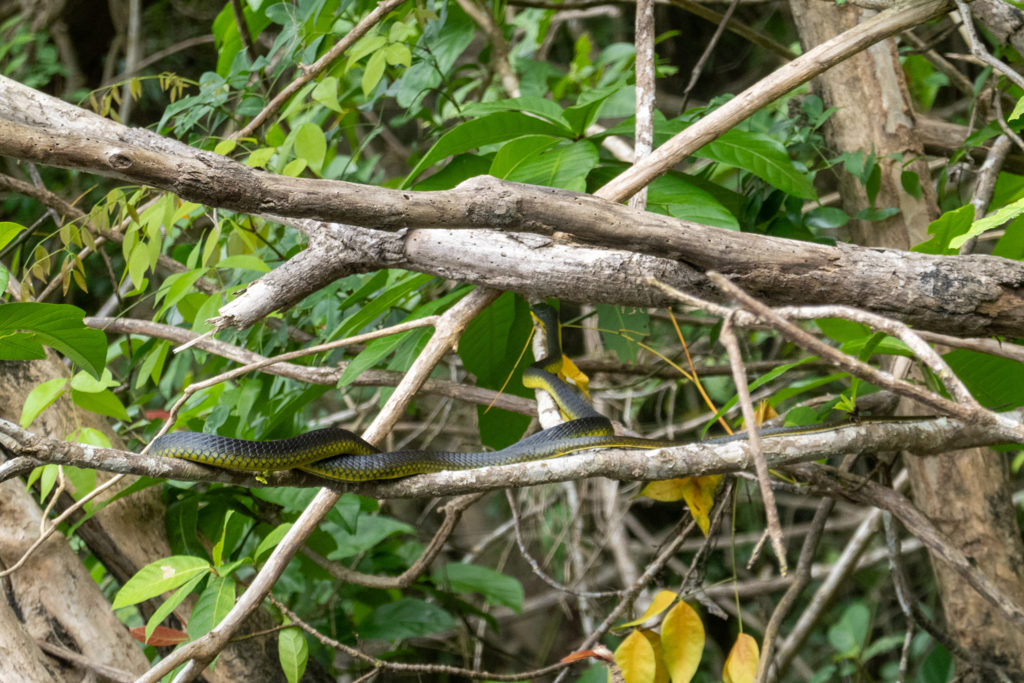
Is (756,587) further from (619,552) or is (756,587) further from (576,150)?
(576,150)

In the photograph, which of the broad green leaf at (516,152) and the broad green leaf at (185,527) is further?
the broad green leaf at (185,527)

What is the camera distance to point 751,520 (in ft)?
15.6

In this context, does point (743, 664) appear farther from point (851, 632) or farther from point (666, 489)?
point (851, 632)

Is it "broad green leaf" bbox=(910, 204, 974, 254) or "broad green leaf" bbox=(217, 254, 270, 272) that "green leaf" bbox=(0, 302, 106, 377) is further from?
"broad green leaf" bbox=(910, 204, 974, 254)

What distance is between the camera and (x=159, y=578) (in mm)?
2178

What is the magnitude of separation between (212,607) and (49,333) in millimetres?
888

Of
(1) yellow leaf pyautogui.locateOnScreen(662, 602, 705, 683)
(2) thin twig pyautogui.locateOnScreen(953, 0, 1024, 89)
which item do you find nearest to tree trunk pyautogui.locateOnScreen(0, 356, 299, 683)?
(1) yellow leaf pyautogui.locateOnScreen(662, 602, 705, 683)

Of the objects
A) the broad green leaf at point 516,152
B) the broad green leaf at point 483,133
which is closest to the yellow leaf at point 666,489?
the broad green leaf at point 516,152

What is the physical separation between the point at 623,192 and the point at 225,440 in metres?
1.05

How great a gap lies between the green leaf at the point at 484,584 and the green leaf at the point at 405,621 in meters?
0.28

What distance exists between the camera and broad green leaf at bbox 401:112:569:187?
221cm

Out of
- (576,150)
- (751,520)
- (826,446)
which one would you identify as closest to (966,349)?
(826,446)

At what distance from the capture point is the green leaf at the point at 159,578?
210cm

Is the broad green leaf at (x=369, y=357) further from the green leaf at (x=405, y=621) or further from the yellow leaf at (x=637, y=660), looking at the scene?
the green leaf at (x=405, y=621)
